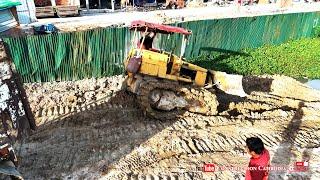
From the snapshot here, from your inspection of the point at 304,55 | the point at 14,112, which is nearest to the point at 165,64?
the point at 14,112

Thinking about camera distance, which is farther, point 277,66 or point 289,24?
point 289,24

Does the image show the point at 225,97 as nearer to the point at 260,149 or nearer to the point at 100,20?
the point at 260,149

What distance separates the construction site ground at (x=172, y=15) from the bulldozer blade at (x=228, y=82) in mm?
9226

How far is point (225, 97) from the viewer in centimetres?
1220

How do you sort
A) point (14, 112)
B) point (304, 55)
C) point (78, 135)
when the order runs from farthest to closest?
1. point (304, 55)
2. point (78, 135)
3. point (14, 112)

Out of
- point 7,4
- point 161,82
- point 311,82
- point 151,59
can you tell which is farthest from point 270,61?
point 7,4

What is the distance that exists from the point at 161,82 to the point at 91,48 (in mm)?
3840

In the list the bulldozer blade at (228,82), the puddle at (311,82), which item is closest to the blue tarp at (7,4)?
the bulldozer blade at (228,82)

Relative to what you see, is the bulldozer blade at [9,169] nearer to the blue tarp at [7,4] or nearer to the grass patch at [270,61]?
the grass patch at [270,61]

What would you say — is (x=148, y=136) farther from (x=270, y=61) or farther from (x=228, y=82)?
(x=270, y=61)

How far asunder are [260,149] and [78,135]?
5271 mm

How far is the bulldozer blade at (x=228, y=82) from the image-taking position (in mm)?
11320

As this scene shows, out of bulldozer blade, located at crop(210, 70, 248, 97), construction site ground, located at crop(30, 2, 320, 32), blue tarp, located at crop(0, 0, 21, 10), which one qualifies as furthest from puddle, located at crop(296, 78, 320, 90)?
blue tarp, located at crop(0, 0, 21, 10)

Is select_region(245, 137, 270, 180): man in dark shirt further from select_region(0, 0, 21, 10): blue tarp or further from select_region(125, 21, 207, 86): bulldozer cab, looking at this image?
select_region(0, 0, 21, 10): blue tarp
